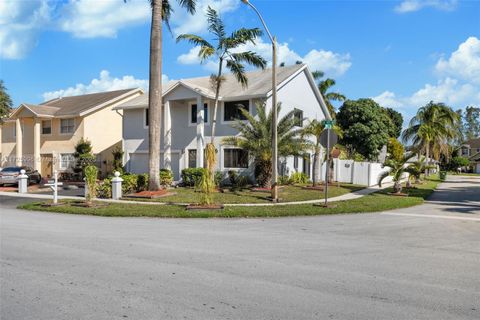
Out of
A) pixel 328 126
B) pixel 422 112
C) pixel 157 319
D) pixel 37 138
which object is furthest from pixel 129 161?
pixel 422 112

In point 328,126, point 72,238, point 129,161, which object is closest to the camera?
point 72,238

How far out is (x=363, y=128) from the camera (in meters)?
35.8

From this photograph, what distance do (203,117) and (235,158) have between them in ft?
10.8

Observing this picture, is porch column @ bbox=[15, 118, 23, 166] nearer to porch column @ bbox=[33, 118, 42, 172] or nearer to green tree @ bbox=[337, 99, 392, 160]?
porch column @ bbox=[33, 118, 42, 172]

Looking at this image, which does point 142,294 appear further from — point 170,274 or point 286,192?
point 286,192

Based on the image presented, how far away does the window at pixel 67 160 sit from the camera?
1302 inches

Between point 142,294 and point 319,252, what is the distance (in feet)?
12.8

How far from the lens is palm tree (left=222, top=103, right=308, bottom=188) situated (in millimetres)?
20453

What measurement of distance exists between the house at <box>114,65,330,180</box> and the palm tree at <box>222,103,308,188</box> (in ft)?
4.24

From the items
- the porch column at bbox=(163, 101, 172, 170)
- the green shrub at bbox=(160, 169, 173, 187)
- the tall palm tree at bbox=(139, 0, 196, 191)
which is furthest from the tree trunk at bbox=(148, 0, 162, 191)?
the porch column at bbox=(163, 101, 172, 170)

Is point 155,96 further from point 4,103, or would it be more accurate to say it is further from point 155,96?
point 4,103

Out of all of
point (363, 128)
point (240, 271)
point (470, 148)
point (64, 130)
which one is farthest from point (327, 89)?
point (470, 148)

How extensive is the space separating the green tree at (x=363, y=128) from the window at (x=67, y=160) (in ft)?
77.7

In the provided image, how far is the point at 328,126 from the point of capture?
15.2m
